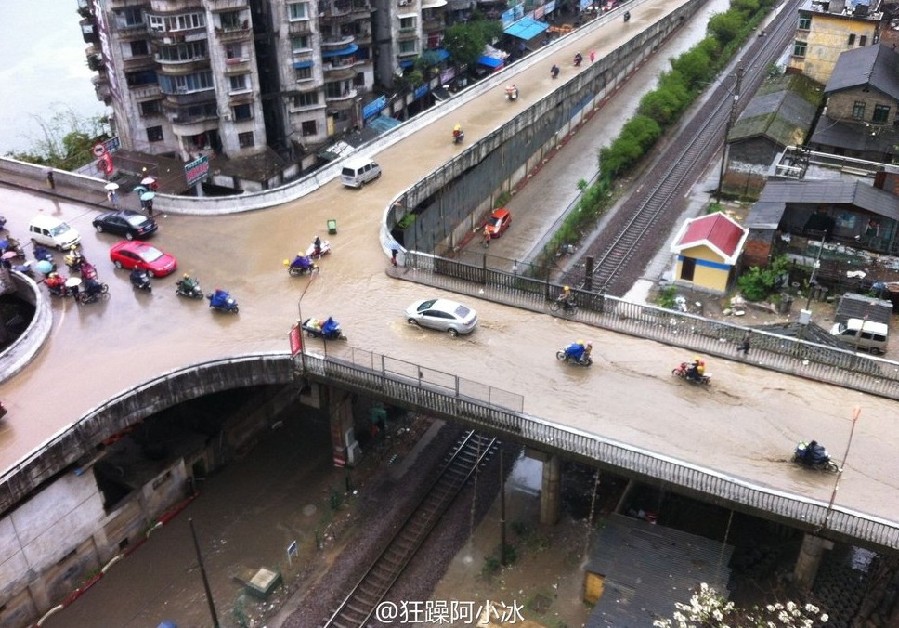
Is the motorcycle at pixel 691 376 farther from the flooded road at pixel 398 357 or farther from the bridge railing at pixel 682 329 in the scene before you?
the bridge railing at pixel 682 329

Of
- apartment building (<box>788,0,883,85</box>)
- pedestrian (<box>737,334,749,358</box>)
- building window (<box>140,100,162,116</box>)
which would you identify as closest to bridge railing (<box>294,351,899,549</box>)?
pedestrian (<box>737,334,749,358</box>)

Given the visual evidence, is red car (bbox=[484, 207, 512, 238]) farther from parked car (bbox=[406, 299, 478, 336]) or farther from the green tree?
the green tree

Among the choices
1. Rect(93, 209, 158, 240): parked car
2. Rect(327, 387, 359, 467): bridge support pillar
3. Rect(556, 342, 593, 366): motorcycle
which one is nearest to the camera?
Rect(556, 342, 593, 366): motorcycle

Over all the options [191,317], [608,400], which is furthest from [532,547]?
[191,317]

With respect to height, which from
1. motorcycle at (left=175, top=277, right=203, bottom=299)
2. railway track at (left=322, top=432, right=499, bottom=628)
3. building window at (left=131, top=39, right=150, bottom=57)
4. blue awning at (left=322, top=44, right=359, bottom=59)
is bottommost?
railway track at (left=322, top=432, right=499, bottom=628)

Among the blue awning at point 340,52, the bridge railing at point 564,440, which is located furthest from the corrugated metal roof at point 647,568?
the blue awning at point 340,52
